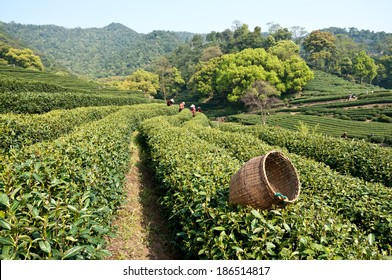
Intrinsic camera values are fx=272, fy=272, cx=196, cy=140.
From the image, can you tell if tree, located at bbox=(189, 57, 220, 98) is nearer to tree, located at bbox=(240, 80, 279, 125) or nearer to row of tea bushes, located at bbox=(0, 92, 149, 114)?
tree, located at bbox=(240, 80, 279, 125)

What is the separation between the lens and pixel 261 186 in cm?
338

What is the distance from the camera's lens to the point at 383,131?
87.6 feet

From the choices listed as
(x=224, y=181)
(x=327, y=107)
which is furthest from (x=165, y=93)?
(x=224, y=181)

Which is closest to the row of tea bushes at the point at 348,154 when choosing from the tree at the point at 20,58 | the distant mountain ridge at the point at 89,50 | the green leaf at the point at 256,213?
the green leaf at the point at 256,213

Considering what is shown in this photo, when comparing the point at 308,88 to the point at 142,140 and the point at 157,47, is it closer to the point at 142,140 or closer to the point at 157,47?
the point at 142,140

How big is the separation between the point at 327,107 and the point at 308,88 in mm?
17422

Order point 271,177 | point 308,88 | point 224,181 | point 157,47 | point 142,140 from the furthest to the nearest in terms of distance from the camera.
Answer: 1. point 157,47
2. point 308,88
3. point 142,140
4. point 224,181
5. point 271,177

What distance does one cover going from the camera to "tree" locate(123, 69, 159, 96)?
63938 mm

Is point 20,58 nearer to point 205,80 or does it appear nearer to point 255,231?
point 205,80

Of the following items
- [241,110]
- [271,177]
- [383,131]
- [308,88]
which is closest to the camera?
[271,177]

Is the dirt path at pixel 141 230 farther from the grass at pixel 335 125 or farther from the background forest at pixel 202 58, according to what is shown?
the background forest at pixel 202 58

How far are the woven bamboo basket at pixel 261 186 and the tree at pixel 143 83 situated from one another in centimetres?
6060

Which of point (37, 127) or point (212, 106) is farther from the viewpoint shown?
point (212, 106)

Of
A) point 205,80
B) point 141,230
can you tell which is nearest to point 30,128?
point 141,230
